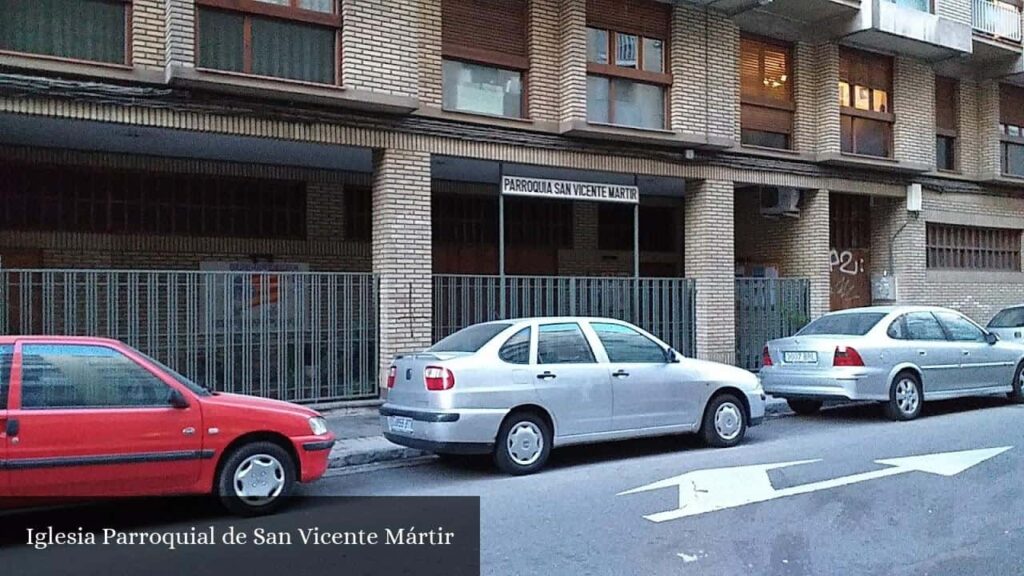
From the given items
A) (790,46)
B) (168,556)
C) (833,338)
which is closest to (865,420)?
(833,338)

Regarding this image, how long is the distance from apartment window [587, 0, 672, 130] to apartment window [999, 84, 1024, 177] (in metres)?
9.44

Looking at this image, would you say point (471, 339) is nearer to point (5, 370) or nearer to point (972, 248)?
point (5, 370)

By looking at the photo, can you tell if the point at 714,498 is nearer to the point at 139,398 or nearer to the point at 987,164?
the point at 139,398

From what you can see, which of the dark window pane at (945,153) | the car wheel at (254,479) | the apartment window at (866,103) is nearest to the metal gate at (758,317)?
the apartment window at (866,103)

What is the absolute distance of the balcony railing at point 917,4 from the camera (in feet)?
51.6

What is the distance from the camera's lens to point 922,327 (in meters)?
11.4

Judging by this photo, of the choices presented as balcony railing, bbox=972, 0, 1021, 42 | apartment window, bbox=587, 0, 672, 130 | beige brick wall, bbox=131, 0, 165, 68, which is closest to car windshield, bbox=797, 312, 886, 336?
apartment window, bbox=587, 0, 672, 130

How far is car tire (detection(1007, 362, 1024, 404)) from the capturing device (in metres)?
12.6

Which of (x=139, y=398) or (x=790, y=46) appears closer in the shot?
(x=139, y=398)

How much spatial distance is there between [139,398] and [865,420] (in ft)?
29.0

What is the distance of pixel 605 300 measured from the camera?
1330cm

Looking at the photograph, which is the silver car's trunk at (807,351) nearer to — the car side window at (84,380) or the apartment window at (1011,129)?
the car side window at (84,380)

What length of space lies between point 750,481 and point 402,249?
568 cm

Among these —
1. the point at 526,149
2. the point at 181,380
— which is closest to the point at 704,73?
the point at 526,149
